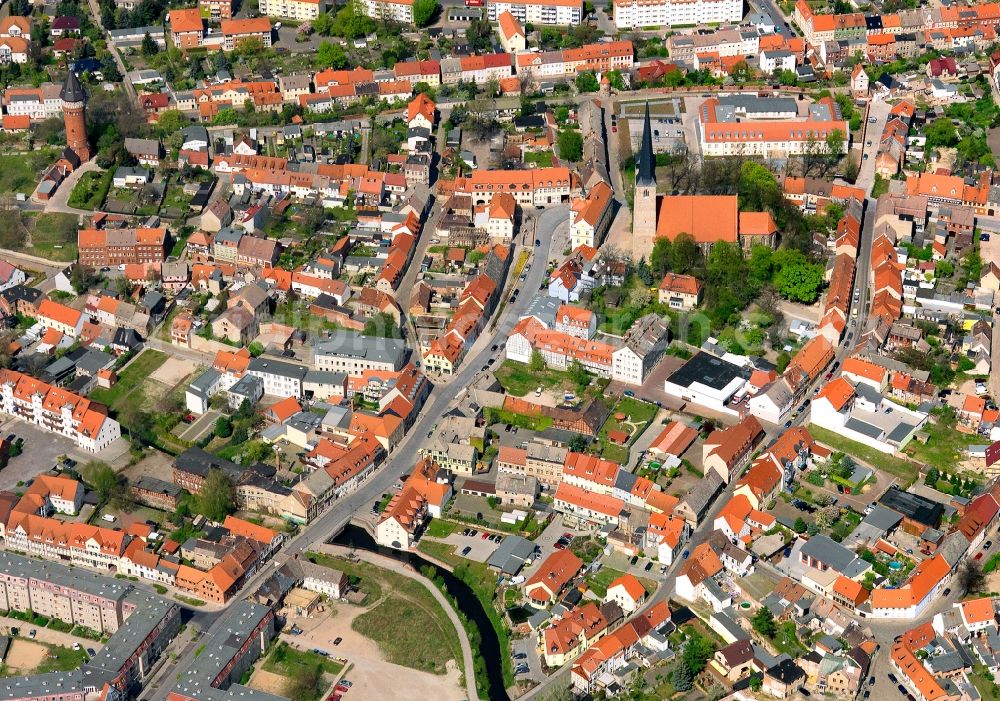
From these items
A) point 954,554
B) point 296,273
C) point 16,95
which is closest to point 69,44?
point 16,95

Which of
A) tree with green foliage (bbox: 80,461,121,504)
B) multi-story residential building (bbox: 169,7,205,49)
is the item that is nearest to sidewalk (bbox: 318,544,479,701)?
tree with green foliage (bbox: 80,461,121,504)

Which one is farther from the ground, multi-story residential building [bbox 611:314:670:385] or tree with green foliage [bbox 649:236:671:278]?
tree with green foliage [bbox 649:236:671:278]

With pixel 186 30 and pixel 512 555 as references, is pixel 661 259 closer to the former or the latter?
pixel 512 555

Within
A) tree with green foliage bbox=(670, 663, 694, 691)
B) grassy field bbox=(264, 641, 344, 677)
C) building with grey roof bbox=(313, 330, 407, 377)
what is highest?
building with grey roof bbox=(313, 330, 407, 377)

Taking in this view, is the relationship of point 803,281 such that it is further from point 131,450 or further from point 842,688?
point 131,450

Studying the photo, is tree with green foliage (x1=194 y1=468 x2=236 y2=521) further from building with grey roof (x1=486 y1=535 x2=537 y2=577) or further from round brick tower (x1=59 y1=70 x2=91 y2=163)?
round brick tower (x1=59 y1=70 x2=91 y2=163)

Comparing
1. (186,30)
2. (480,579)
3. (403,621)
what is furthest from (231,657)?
(186,30)

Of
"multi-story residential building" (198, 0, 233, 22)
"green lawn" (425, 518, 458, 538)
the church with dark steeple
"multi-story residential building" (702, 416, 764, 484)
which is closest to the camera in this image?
"green lawn" (425, 518, 458, 538)
